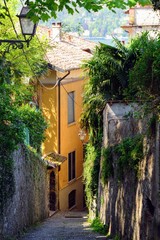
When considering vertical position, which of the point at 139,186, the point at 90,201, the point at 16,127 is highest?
the point at 16,127

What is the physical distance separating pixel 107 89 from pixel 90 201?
473cm

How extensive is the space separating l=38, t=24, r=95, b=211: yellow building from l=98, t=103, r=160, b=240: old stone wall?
12.4 m

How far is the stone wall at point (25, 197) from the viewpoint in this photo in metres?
15.9

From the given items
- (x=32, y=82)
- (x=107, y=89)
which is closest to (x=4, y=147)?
(x=107, y=89)

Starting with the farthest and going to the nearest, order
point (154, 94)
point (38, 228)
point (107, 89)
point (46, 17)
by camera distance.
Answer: point (107, 89), point (38, 228), point (154, 94), point (46, 17)

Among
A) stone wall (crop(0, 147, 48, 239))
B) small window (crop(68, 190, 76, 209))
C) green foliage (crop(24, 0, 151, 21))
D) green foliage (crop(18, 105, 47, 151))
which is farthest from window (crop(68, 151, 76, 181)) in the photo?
green foliage (crop(24, 0, 151, 21))

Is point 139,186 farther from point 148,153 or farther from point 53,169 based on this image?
point 53,169

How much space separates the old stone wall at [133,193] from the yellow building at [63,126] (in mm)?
12399

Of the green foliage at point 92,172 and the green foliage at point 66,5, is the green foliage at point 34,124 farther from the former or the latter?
the green foliage at point 66,5

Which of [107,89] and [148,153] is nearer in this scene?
[148,153]

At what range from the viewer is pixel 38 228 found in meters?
20.6

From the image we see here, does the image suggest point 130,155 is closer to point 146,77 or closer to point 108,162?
point 146,77

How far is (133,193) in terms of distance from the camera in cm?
1488

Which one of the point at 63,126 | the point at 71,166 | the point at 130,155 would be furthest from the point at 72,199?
the point at 130,155
